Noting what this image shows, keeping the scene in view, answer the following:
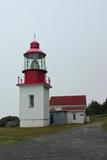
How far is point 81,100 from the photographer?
55094 mm

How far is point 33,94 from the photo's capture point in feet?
116

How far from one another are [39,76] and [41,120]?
3.93 meters

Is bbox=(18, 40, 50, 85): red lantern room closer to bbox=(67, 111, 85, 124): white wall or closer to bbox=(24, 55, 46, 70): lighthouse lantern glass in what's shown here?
bbox=(24, 55, 46, 70): lighthouse lantern glass

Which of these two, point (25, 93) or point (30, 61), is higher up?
point (30, 61)

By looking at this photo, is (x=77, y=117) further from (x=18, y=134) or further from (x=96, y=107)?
(x=96, y=107)

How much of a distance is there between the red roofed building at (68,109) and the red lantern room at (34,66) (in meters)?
7.08

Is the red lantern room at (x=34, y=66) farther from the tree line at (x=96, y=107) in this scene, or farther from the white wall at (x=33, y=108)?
the tree line at (x=96, y=107)

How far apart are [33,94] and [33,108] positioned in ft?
4.10

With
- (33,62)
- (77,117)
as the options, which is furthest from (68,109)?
(33,62)

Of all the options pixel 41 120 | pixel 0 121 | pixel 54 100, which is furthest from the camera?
pixel 54 100

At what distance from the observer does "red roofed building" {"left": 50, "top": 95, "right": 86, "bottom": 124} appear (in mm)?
42188

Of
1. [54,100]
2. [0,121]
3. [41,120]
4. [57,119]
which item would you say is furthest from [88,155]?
[54,100]

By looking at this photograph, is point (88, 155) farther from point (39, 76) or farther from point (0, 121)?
point (0, 121)

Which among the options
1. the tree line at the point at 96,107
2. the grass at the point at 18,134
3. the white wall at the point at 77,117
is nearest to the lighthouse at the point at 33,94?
the grass at the point at 18,134
